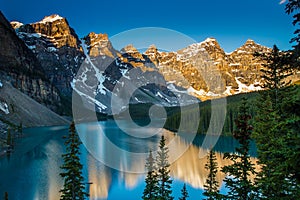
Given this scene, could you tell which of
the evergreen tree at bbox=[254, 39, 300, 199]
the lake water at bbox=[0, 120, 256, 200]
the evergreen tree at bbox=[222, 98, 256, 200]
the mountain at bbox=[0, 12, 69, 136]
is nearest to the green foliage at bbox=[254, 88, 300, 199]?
the evergreen tree at bbox=[254, 39, 300, 199]

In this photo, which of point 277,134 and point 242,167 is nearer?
point 277,134

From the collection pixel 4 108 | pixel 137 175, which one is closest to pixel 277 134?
pixel 137 175

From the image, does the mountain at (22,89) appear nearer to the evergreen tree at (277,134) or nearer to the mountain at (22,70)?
the mountain at (22,70)

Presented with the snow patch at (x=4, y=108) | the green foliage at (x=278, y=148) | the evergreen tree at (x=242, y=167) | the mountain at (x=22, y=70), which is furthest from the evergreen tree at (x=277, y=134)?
the mountain at (x=22, y=70)

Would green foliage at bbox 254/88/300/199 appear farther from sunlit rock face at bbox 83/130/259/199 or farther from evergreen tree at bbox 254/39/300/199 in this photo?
sunlit rock face at bbox 83/130/259/199

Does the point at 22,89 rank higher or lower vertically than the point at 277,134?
higher

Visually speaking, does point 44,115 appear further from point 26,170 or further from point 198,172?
point 198,172

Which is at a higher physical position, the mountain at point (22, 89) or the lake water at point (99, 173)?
the mountain at point (22, 89)

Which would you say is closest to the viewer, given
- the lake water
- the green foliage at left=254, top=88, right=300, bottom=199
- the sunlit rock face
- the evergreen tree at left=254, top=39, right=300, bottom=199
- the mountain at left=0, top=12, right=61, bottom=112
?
the green foliage at left=254, top=88, right=300, bottom=199

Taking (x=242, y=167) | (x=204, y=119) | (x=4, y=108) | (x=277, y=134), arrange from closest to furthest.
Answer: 1. (x=277, y=134)
2. (x=242, y=167)
3. (x=4, y=108)
4. (x=204, y=119)

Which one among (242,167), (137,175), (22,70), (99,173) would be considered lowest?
(137,175)

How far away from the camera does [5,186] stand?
36.8 meters

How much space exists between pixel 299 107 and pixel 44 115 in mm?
150689

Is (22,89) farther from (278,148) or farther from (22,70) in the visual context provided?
(278,148)
